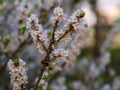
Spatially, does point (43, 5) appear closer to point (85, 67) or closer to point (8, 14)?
point (8, 14)

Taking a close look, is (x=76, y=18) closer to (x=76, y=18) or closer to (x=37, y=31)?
(x=76, y=18)

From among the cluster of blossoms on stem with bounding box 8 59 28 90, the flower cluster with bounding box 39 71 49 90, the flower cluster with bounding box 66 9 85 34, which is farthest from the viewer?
A: the flower cluster with bounding box 39 71 49 90

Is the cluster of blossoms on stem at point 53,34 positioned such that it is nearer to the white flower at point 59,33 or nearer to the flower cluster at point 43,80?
the white flower at point 59,33

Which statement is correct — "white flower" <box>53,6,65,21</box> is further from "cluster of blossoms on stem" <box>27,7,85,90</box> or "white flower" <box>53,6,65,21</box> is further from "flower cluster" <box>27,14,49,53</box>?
"flower cluster" <box>27,14,49,53</box>

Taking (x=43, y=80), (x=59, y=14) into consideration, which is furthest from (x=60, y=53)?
(x=43, y=80)

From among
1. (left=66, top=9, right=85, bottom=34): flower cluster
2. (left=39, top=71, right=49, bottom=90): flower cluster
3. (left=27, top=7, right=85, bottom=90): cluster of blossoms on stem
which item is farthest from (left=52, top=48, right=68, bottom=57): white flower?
(left=39, top=71, right=49, bottom=90): flower cluster

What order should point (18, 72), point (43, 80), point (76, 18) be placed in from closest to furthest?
1. point (76, 18)
2. point (18, 72)
3. point (43, 80)

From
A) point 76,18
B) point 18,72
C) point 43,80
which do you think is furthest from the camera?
point 43,80

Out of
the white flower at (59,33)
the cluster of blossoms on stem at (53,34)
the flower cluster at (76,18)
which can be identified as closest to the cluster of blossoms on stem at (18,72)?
the cluster of blossoms on stem at (53,34)
